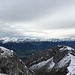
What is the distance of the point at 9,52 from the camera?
195375mm

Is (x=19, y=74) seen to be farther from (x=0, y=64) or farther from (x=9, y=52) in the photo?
(x=9, y=52)

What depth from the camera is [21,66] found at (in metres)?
191

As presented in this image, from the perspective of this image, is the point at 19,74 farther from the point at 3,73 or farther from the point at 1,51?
→ the point at 1,51

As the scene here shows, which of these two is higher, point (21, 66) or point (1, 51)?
point (1, 51)

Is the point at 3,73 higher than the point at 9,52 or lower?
lower

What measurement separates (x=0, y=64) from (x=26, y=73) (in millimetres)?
22579

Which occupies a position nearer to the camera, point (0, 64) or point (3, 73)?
point (3, 73)

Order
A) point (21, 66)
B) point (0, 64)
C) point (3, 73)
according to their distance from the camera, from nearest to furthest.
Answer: point (3, 73)
point (0, 64)
point (21, 66)

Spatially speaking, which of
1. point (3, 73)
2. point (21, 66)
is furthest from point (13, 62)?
point (3, 73)

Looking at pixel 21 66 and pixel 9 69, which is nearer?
pixel 9 69

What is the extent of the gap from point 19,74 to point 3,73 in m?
12.4

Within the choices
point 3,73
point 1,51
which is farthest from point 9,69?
point 1,51

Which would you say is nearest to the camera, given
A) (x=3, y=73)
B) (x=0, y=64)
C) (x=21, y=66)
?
(x=3, y=73)

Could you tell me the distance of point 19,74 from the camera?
6742 inches
